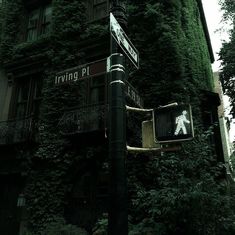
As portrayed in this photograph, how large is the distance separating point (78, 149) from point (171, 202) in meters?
5.38

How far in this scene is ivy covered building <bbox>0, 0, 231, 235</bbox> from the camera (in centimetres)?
1050

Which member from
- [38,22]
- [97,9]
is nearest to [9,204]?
[38,22]

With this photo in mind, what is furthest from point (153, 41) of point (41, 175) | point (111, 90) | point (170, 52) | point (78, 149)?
point (111, 90)

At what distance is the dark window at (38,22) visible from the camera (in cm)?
1595

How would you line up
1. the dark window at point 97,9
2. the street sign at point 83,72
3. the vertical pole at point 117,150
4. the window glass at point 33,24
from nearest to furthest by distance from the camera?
the vertical pole at point 117,150
the street sign at point 83,72
the dark window at point 97,9
the window glass at point 33,24

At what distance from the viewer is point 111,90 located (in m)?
3.92

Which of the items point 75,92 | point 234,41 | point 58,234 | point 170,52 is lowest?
point 58,234

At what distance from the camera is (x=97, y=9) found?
14680mm

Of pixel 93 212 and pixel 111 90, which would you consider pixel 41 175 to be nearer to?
pixel 93 212

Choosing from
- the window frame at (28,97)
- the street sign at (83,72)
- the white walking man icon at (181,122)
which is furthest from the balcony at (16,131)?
the white walking man icon at (181,122)

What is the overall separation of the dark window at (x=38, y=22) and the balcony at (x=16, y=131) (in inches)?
200

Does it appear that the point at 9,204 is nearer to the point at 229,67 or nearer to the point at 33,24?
the point at 33,24

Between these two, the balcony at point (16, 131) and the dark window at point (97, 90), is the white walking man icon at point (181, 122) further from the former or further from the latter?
the balcony at point (16, 131)

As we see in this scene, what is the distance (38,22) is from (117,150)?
14.5m
